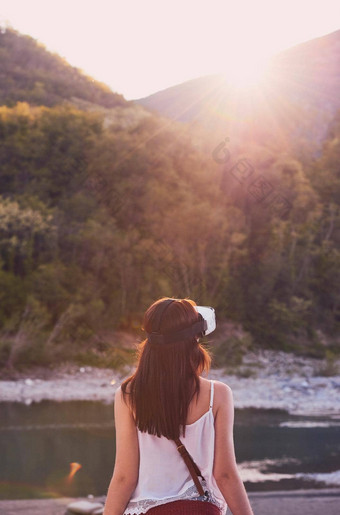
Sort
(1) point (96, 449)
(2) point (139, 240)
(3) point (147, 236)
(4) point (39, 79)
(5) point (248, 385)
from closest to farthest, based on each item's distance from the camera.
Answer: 1. (1) point (96, 449)
2. (5) point (248, 385)
3. (2) point (139, 240)
4. (3) point (147, 236)
5. (4) point (39, 79)

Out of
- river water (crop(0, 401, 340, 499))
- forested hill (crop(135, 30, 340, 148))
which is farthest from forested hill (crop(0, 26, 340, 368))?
river water (crop(0, 401, 340, 499))

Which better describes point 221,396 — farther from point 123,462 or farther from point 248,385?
point 248,385

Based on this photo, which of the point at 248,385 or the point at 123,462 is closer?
the point at 123,462

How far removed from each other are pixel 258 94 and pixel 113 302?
16.8m

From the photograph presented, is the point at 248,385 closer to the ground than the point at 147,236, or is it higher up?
closer to the ground

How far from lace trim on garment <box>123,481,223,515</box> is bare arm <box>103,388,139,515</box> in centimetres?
2

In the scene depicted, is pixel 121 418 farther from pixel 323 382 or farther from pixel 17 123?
pixel 17 123

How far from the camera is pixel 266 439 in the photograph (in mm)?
8219

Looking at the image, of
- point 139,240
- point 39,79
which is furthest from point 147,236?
point 39,79

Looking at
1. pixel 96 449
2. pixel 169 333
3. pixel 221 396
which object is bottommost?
pixel 96 449

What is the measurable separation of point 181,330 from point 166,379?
9 centimetres

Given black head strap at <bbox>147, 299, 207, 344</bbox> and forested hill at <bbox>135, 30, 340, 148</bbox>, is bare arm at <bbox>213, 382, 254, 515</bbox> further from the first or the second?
forested hill at <bbox>135, 30, 340, 148</bbox>

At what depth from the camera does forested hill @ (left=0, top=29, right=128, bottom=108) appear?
915 inches

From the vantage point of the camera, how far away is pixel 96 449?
7.34 meters
